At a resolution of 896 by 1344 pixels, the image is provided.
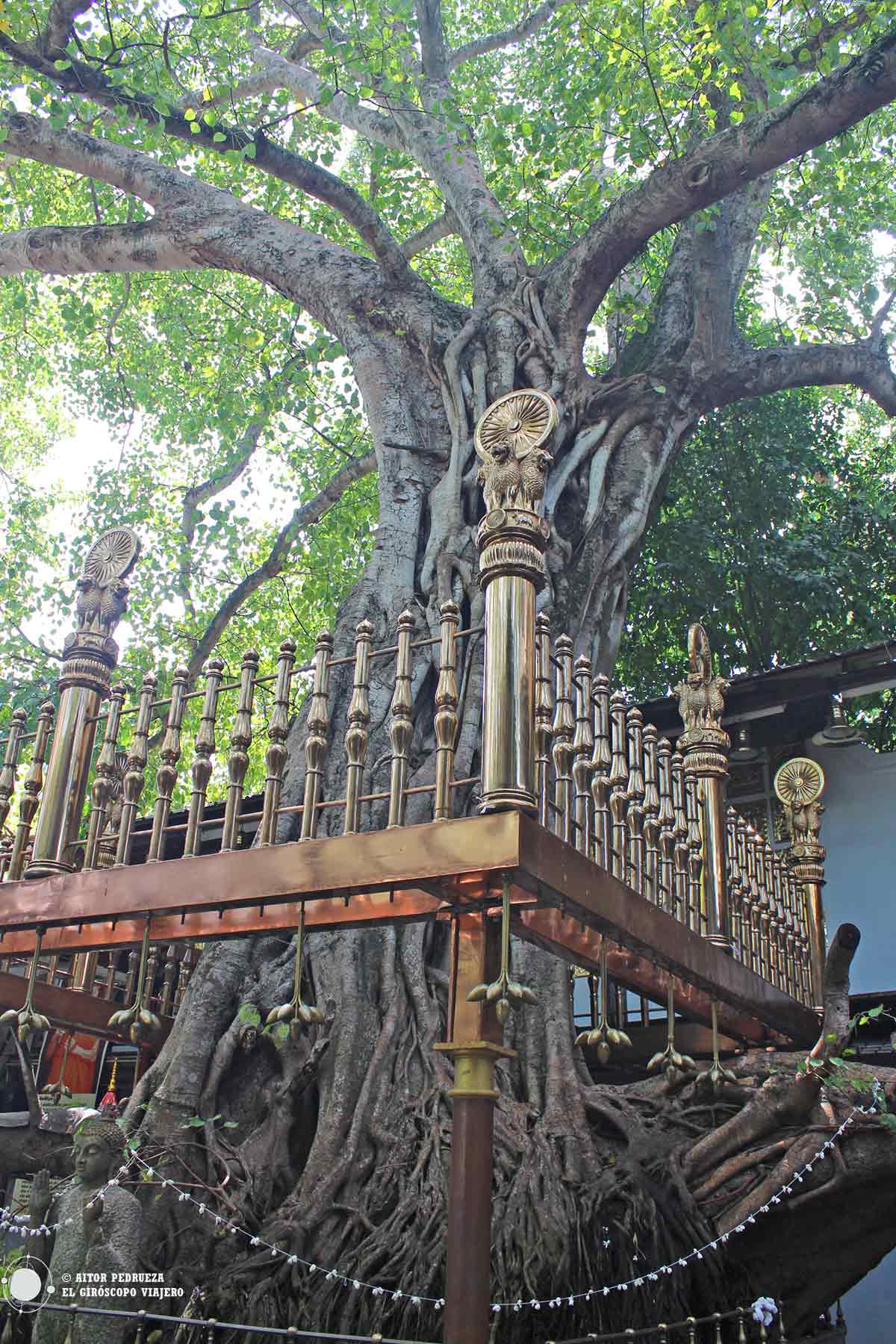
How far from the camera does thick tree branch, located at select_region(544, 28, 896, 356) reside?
690cm

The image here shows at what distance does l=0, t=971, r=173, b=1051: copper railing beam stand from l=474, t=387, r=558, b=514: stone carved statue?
3503 millimetres

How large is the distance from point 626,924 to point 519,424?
1.67m

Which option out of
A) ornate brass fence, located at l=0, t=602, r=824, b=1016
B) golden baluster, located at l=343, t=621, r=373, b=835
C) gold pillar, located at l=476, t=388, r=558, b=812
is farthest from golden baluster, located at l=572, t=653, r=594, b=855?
golden baluster, located at l=343, t=621, r=373, b=835

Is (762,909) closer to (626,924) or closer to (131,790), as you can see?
(626,924)

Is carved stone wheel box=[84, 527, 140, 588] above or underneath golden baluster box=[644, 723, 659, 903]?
above

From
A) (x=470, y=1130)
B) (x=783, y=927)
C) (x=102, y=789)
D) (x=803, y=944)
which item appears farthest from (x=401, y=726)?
(x=803, y=944)

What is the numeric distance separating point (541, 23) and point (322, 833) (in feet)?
29.4

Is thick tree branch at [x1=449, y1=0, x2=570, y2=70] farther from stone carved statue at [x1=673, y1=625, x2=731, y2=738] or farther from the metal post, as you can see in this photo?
the metal post

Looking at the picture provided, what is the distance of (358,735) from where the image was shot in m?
3.79

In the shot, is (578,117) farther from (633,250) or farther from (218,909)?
(218,909)

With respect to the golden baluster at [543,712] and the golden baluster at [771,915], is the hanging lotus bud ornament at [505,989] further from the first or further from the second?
the golden baluster at [771,915]

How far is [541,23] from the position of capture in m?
11.2

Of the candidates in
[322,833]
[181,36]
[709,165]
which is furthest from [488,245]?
[322,833]

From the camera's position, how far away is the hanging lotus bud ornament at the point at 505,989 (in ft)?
10.7
